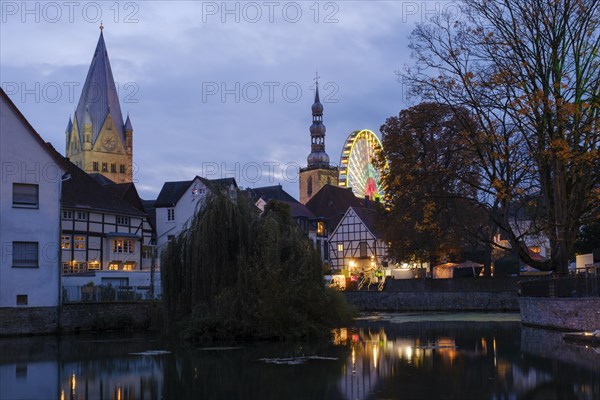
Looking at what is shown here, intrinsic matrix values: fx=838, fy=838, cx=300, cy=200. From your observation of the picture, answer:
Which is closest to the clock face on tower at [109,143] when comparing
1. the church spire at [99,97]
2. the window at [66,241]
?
the church spire at [99,97]

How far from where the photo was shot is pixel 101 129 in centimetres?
13950

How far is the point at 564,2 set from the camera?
28453 millimetres

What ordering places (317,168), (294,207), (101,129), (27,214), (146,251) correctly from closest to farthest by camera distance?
(27,214) → (146,251) → (294,207) → (101,129) → (317,168)

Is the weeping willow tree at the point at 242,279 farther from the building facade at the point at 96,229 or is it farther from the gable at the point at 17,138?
the building facade at the point at 96,229

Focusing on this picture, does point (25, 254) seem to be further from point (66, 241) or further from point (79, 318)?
point (66, 241)

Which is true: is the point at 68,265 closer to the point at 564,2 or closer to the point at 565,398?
the point at 564,2

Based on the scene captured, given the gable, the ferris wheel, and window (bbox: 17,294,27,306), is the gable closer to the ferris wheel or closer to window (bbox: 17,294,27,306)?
window (bbox: 17,294,27,306)

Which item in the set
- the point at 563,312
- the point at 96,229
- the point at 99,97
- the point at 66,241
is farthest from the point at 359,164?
the point at 563,312

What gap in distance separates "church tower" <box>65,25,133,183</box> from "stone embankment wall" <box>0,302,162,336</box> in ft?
313

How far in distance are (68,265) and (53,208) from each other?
17.4 meters

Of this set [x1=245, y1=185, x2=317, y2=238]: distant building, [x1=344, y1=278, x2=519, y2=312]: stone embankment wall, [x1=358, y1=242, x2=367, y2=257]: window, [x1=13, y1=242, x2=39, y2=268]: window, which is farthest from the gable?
[x1=358, y1=242, x2=367, y2=257]: window

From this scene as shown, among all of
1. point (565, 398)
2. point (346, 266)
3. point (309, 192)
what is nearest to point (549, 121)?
point (565, 398)

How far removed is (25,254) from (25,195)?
2402 millimetres

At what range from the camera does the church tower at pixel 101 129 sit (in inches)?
5098
